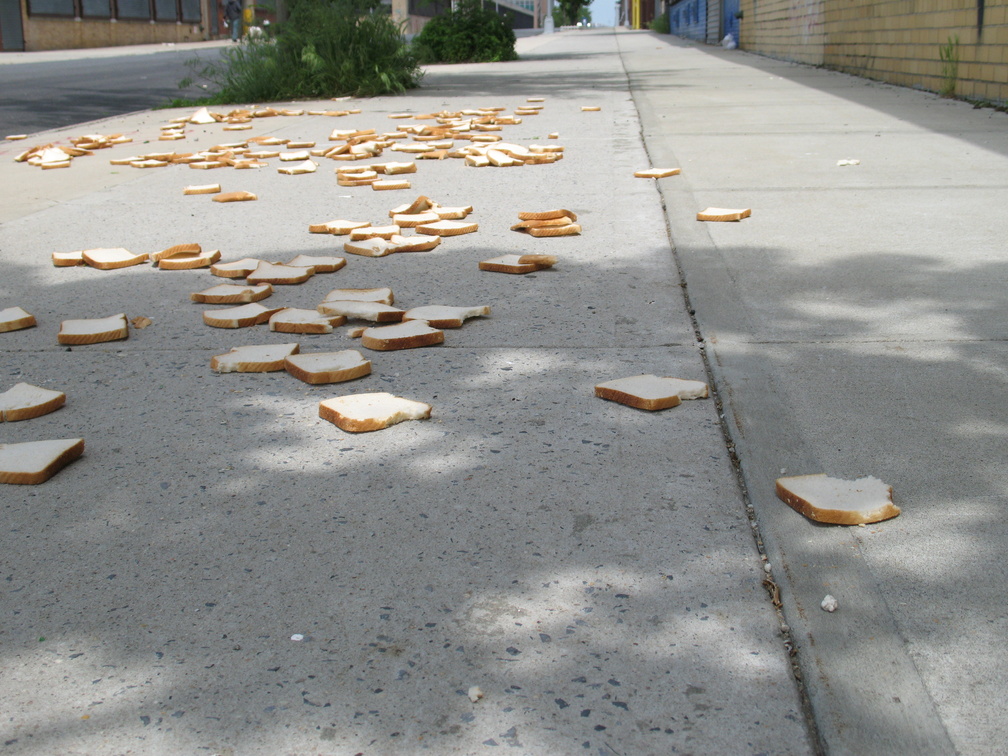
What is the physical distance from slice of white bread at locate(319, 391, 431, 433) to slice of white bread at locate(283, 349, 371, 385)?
0.59ft

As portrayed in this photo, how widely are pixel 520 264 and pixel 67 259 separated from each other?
1.97 m

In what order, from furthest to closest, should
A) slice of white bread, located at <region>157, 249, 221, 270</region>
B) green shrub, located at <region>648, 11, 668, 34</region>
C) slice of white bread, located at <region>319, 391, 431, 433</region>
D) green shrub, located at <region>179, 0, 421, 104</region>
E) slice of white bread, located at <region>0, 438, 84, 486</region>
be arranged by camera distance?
green shrub, located at <region>648, 11, 668, 34</region> → green shrub, located at <region>179, 0, 421, 104</region> → slice of white bread, located at <region>157, 249, 221, 270</region> → slice of white bread, located at <region>319, 391, 431, 433</region> → slice of white bread, located at <region>0, 438, 84, 486</region>

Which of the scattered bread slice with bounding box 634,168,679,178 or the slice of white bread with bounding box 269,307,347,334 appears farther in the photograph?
the scattered bread slice with bounding box 634,168,679,178

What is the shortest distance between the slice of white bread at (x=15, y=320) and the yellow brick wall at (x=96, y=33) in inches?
1366

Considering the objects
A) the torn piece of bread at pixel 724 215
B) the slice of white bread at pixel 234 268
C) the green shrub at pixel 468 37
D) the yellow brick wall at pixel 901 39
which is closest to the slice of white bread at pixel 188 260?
the slice of white bread at pixel 234 268

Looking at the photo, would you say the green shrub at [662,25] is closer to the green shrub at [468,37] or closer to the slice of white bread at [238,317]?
the green shrub at [468,37]

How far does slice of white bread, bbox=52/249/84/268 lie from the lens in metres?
4.07

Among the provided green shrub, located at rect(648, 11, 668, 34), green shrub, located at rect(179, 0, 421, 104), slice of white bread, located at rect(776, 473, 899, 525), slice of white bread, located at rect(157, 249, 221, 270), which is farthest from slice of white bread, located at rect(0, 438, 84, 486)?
green shrub, located at rect(648, 11, 668, 34)

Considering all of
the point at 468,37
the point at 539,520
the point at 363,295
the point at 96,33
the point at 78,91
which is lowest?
the point at 539,520

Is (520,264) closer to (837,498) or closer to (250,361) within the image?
(250,361)

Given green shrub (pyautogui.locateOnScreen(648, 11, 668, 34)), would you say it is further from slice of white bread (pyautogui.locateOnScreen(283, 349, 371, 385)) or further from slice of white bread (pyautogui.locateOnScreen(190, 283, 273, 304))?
slice of white bread (pyautogui.locateOnScreen(283, 349, 371, 385))

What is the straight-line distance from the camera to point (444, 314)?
3209 millimetres

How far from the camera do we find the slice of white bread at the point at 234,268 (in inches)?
151

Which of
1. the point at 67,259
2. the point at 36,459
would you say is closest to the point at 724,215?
the point at 67,259
